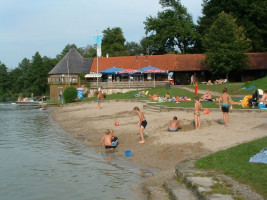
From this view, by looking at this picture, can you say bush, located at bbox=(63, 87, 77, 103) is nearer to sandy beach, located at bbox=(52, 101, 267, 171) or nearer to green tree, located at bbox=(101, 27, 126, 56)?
sandy beach, located at bbox=(52, 101, 267, 171)

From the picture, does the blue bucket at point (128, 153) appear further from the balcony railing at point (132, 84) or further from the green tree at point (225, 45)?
the green tree at point (225, 45)

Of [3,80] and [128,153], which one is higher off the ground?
[3,80]

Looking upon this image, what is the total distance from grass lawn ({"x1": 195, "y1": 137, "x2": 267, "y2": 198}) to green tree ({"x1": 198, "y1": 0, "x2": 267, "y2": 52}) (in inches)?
1820

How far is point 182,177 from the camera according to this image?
27.9 feet

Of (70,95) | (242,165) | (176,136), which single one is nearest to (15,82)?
(70,95)

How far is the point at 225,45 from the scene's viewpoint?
139 ft

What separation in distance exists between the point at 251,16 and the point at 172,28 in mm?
12845

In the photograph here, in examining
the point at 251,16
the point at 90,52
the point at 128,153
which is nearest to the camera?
the point at 128,153

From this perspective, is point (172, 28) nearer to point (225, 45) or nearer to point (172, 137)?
point (225, 45)

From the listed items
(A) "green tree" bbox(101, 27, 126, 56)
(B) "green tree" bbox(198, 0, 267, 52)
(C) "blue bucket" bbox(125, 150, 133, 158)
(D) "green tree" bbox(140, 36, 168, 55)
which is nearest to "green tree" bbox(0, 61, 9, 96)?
(A) "green tree" bbox(101, 27, 126, 56)

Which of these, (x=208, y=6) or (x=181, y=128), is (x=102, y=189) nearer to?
(x=181, y=128)

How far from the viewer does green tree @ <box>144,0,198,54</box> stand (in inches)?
2324

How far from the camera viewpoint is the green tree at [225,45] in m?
42.6

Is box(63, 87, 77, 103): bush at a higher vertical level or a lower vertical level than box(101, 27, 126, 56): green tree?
lower
